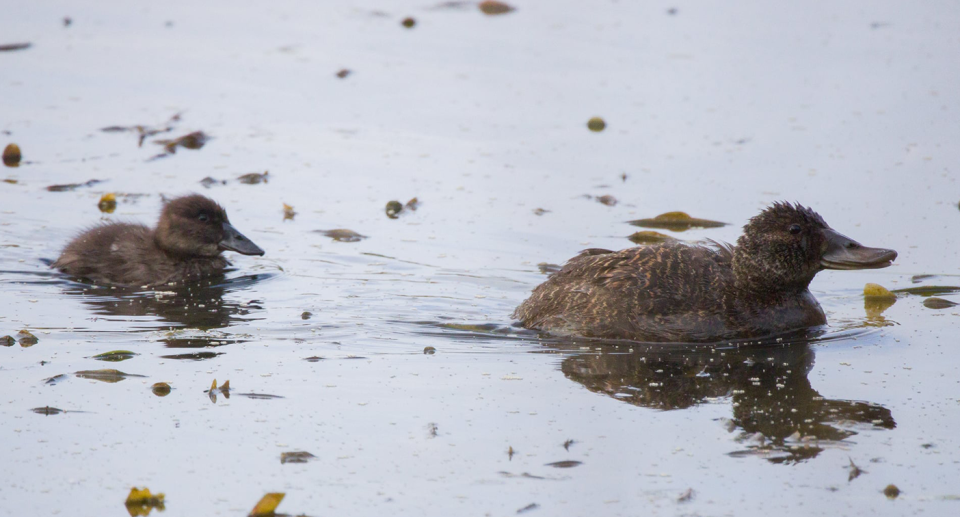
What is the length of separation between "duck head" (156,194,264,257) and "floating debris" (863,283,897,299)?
14.2 feet

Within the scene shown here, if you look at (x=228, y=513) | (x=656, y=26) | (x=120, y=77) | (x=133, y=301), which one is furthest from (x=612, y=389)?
(x=656, y=26)

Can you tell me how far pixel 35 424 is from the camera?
5.47m

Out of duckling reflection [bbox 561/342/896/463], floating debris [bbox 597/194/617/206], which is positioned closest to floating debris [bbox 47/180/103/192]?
floating debris [bbox 597/194/617/206]

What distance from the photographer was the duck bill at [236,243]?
350 inches

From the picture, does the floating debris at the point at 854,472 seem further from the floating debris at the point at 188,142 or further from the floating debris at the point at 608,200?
the floating debris at the point at 188,142

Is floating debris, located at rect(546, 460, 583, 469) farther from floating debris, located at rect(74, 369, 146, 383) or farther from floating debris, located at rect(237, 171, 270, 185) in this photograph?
floating debris, located at rect(237, 171, 270, 185)

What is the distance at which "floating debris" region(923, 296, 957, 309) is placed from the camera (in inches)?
308

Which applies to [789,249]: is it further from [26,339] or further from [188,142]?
[188,142]

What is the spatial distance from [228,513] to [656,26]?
1224 cm

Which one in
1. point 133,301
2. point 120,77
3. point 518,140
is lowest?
point 133,301

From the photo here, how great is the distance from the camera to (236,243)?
8977 millimetres

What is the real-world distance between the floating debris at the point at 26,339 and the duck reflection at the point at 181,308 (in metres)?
0.64

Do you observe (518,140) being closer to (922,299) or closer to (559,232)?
(559,232)

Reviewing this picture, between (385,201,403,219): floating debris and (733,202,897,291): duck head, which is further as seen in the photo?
(385,201,403,219): floating debris
